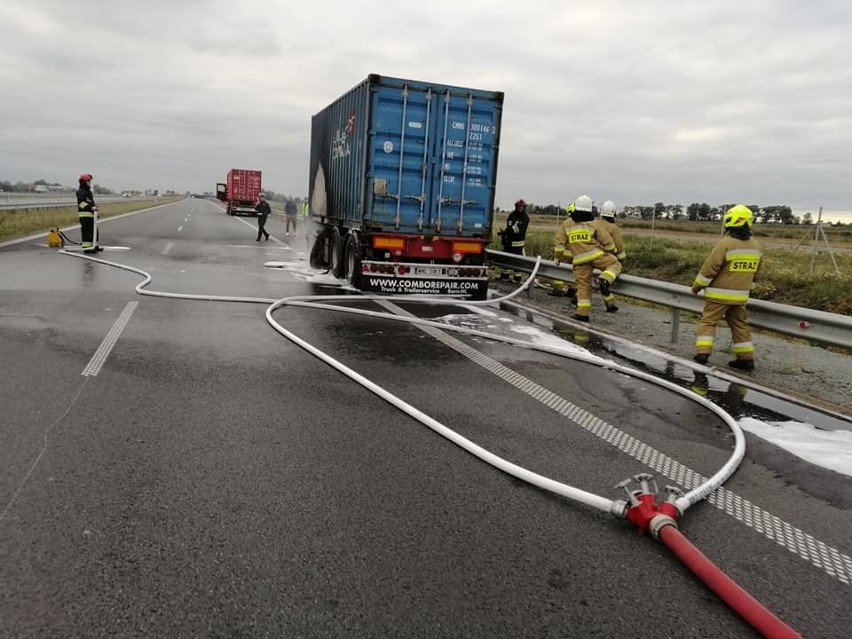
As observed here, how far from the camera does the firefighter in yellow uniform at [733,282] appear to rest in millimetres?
7000

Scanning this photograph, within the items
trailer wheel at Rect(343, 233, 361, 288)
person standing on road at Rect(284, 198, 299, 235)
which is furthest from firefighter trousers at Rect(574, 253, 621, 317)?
person standing on road at Rect(284, 198, 299, 235)

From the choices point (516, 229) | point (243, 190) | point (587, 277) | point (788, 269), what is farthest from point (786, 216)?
point (243, 190)

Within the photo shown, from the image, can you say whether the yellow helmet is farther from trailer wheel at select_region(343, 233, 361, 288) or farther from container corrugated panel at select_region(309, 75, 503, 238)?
trailer wheel at select_region(343, 233, 361, 288)

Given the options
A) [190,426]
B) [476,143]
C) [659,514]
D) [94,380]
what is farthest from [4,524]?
[476,143]

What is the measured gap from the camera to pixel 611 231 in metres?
10.7

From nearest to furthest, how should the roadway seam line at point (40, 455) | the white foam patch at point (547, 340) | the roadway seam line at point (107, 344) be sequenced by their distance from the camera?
the roadway seam line at point (40, 455) → the roadway seam line at point (107, 344) → the white foam patch at point (547, 340)

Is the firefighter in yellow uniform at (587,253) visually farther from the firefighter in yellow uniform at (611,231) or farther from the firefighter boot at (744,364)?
the firefighter boot at (744,364)

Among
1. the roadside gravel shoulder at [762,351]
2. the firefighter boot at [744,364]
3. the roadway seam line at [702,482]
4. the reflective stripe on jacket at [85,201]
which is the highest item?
the reflective stripe on jacket at [85,201]

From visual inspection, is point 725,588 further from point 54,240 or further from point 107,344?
point 54,240

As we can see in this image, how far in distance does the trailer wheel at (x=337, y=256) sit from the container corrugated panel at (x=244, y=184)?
3662cm

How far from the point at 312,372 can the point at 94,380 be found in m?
1.79

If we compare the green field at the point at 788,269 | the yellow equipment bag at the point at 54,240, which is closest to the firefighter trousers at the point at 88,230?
the yellow equipment bag at the point at 54,240

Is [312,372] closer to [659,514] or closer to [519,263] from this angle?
[659,514]

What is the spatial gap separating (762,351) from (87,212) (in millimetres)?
14587
